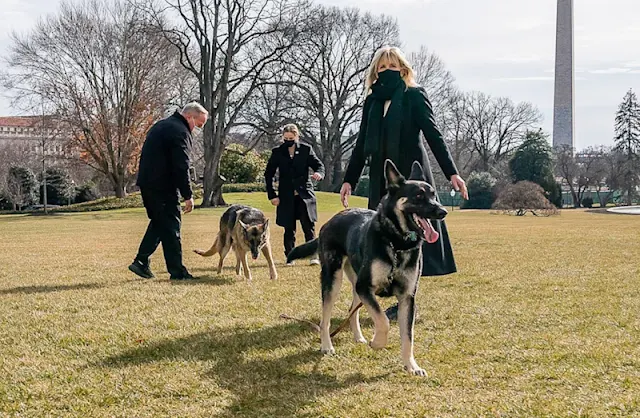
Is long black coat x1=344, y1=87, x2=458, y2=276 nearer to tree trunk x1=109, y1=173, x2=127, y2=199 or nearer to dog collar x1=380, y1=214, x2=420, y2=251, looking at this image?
dog collar x1=380, y1=214, x2=420, y2=251

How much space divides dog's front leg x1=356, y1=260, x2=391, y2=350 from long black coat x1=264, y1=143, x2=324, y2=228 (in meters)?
6.43

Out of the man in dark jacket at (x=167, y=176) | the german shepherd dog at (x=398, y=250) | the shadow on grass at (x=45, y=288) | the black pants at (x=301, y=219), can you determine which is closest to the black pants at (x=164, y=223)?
the man in dark jacket at (x=167, y=176)

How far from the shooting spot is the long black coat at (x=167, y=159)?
28.4 ft

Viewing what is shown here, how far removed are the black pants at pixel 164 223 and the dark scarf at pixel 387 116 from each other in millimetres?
3719

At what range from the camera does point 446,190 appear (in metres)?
74.9

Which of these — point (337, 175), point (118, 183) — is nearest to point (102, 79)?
point (118, 183)

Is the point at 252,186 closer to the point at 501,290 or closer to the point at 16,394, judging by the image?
the point at 501,290

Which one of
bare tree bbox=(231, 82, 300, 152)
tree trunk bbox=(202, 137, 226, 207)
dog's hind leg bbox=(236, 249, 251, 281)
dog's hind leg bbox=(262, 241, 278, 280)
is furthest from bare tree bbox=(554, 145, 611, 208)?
dog's hind leg bbox=(236, 249, 251, 281)

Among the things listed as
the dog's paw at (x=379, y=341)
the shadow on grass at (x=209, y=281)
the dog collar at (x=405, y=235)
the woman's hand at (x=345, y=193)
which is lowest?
the shadow on grass at (x=209, y=281)

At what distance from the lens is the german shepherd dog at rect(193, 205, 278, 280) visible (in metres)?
9.42

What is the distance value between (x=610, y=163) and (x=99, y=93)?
4828 centimetres

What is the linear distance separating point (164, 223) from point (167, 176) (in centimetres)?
64

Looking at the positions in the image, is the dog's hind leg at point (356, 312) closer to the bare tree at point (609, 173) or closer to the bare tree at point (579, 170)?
the bare tree at point (579, 170)

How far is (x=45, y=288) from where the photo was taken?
866 cm
